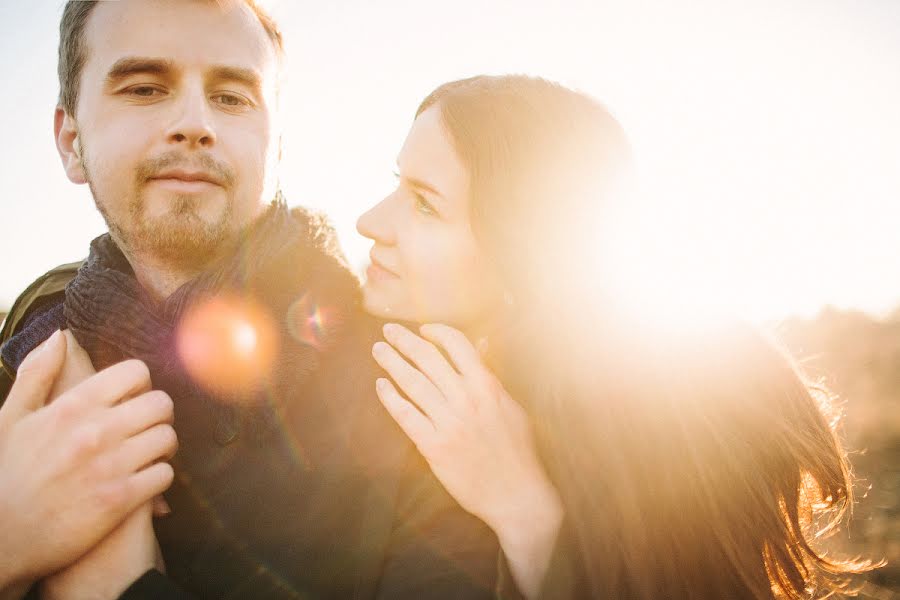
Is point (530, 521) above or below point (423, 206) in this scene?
below

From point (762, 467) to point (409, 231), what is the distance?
1644 mm

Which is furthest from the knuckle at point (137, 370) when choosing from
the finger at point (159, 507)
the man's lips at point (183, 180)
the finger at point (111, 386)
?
the man's lips at point (183, 180)

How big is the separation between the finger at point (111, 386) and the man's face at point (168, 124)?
0.55 m

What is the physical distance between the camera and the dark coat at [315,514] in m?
1.61

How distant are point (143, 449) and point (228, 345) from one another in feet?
1.35

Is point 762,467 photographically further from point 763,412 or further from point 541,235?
point 541,235

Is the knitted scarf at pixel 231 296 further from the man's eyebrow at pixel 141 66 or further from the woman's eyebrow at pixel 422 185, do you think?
the man's eyebrow at pixel 141 66

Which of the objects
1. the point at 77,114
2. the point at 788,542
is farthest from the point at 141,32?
the point at 788,542

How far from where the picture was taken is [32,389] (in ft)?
5.28

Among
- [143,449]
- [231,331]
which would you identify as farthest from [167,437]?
[231,331]

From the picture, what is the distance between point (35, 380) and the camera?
5.31ft

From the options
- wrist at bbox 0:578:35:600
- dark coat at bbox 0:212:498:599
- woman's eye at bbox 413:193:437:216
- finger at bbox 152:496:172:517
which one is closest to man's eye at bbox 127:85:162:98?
woman's eye at bbox 413:193:437:216

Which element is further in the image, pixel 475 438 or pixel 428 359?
pixel 428 359

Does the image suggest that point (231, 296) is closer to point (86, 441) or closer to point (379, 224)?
point (86, 441)
